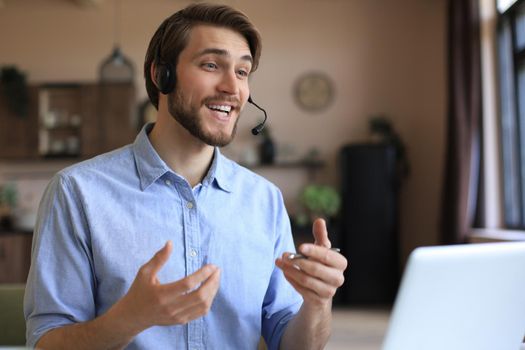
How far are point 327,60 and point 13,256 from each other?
3.91 meters

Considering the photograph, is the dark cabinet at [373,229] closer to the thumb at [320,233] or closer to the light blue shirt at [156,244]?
the light blue shirt at [156,244]

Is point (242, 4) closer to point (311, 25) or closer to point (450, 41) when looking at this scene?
point (311, 25)

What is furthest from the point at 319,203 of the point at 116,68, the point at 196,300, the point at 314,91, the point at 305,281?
the point at 196,300

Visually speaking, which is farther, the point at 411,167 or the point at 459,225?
the point at 411,167

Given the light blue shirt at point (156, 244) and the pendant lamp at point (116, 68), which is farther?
the pendant lamp at point (116, 68)

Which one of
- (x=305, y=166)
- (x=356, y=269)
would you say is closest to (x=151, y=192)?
(x=356, y=269)

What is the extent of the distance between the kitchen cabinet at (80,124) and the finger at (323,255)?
5348mm

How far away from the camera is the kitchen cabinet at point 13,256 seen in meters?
5.71

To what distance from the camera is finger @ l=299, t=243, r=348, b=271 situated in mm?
1030

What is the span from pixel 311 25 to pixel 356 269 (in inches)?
108

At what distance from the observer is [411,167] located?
6.27m

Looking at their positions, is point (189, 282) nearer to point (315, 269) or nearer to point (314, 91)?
point (315, 269)

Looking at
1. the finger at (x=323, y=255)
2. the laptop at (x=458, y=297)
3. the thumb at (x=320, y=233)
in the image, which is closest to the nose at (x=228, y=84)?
the thumb at (x=320, y=233)

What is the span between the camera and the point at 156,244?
134 cm
